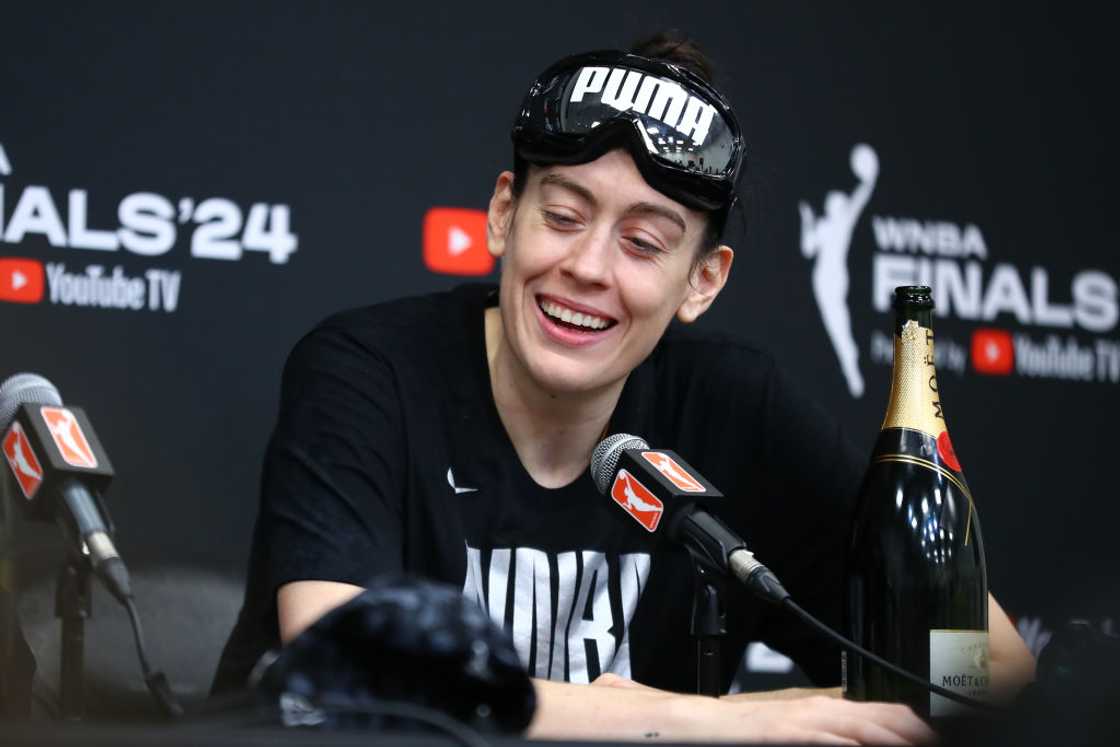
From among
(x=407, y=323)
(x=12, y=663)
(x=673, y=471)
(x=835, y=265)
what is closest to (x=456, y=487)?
(x=407, y=323)

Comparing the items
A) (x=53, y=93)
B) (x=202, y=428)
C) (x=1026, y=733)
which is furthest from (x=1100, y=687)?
(x=53, y=93)

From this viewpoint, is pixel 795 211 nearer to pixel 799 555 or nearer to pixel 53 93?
pixel 799 555

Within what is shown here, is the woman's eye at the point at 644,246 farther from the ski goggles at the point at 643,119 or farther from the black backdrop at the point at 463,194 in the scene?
the black backdrop at the point at 463,194

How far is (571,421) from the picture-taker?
1.64m

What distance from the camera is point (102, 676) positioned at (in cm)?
198

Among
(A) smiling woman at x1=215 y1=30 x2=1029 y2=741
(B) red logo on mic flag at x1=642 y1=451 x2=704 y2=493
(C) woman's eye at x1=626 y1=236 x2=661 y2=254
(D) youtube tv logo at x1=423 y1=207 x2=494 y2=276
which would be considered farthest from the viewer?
(D) youtube tv logo at x1=423 y1=207 x2=494 y2=276

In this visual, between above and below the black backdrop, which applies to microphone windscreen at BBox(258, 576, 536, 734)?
below

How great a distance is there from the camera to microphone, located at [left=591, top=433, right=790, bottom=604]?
1.10 m

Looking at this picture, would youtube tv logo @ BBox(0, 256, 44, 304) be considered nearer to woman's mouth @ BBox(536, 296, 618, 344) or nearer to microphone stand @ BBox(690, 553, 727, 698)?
woman's mouth @ BBox(536, 296, 618, 344)

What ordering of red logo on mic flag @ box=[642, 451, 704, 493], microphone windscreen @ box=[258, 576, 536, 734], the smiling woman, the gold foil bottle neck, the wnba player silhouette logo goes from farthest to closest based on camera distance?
the wnba player silhouette logo < the smiling woman < the gold foil bottle neck < red logo on mic flag @ box=[642, 451, 704, 493] < microphone windscreen @ box=[258, 576, 536, 734]

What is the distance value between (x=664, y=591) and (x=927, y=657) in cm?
43

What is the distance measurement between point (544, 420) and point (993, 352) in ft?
3.71

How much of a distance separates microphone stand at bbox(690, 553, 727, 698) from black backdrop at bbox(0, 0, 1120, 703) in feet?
3.09

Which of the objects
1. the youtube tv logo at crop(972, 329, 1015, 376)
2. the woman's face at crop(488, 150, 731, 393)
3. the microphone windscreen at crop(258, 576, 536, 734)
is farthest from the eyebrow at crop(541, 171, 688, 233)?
the youtube tv logo at crop(972, 329, 1015, 376)
